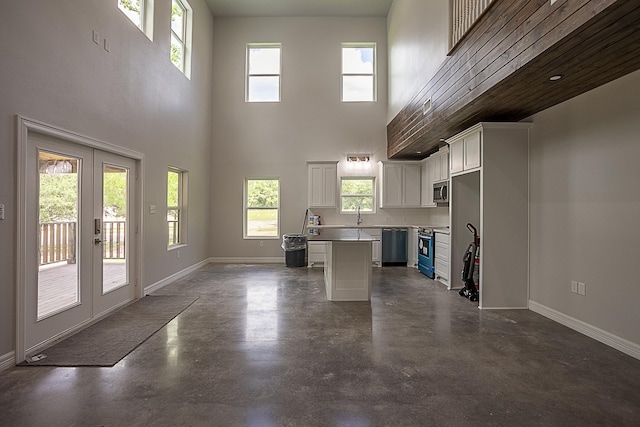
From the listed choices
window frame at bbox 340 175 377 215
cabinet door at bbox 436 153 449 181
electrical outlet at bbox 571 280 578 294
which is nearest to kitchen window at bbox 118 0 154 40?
window frame at bbox 340 175 377 215

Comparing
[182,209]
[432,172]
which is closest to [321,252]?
[432,172]

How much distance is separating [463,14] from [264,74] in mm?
5207

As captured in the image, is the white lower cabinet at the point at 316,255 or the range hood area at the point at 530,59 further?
the white lower cabinet at the point at 316,255

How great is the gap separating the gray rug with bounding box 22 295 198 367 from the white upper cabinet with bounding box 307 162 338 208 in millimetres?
3738

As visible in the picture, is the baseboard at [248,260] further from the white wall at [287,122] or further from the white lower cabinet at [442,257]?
the white lower cabinet at [442,257]

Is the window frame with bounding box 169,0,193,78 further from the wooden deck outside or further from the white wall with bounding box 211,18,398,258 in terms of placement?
the wooden deck outside

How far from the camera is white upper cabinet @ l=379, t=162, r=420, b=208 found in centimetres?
712

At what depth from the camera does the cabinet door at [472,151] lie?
4074 millimetres

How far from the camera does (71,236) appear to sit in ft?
10.6

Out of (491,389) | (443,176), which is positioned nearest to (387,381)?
(491,389)

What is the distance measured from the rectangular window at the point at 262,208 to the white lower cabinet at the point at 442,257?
367cm

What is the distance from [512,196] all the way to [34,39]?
5.22 meters

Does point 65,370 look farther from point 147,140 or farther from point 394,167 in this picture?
point 394,167

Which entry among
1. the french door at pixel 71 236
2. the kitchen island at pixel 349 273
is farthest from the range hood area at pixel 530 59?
the french door at pixel 71 236
